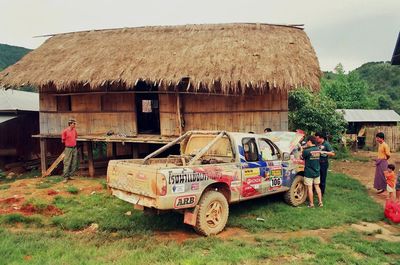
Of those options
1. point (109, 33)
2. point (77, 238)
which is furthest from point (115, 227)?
point (109, 33)

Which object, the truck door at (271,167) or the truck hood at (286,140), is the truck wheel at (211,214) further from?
the truck hood at (286,140)

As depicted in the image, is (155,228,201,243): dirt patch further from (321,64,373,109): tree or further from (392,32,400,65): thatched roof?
(321,64,373,109): tree

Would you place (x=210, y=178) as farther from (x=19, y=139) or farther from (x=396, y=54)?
(x=19, y=139)

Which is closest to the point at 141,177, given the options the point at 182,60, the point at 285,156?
the point at 285,156

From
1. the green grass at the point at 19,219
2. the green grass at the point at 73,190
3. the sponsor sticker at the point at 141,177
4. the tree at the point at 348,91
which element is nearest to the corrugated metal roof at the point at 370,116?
the tree at the point at 348,91

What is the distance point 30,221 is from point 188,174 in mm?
3667

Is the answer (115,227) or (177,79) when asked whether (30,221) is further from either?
(177,79)

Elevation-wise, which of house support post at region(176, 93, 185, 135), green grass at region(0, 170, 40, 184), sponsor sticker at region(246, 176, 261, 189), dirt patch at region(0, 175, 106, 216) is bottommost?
green grass at region(0, 170, 40, 184)

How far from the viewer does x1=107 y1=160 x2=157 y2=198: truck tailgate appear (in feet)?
19.3

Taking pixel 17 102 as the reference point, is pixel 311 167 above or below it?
below

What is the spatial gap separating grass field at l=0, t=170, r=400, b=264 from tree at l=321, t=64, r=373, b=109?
106ft

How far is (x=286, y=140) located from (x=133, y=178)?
16.5ft

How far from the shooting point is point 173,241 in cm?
602

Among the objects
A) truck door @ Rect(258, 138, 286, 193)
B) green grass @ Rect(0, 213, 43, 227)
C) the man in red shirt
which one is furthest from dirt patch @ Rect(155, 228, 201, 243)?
the man in red shirt
